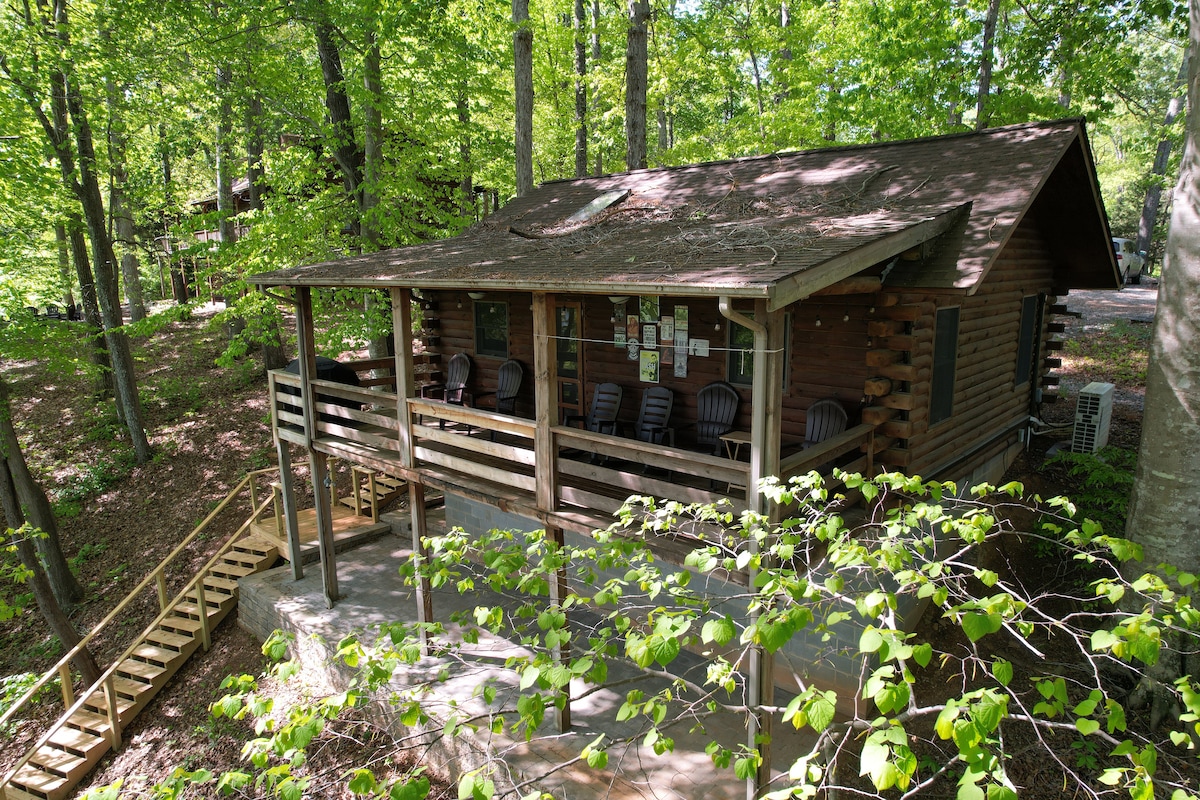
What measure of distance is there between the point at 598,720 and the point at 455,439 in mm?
3376

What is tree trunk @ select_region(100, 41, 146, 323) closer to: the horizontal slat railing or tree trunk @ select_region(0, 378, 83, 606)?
tree trunk @ select_region(0, 378, 83, 606)

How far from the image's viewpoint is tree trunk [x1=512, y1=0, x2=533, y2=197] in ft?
43.6

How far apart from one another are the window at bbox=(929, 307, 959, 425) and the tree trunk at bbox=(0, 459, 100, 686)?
11.8 meters

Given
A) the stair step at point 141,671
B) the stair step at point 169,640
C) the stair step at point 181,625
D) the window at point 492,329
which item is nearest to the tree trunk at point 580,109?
the window at point 492,329

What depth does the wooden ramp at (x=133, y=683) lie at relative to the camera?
384 inches

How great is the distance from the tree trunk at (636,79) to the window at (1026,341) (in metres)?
7.40

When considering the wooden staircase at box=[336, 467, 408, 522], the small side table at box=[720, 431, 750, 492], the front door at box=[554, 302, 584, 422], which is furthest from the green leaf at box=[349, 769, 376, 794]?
the wooden staircase at box=[336, 467, 408, 522]

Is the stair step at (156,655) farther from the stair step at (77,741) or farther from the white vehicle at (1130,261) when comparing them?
the white vehicle at (1130,261)

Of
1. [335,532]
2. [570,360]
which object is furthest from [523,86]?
[335,532]

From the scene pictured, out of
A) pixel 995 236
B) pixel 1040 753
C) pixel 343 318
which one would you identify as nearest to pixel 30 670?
pixel 343 318

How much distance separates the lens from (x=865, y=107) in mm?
15305

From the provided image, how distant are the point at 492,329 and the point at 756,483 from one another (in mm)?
6631

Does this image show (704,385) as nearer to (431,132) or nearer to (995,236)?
(995,236)

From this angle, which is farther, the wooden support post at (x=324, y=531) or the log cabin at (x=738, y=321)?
the wooden support post at (x=324, y=531)
